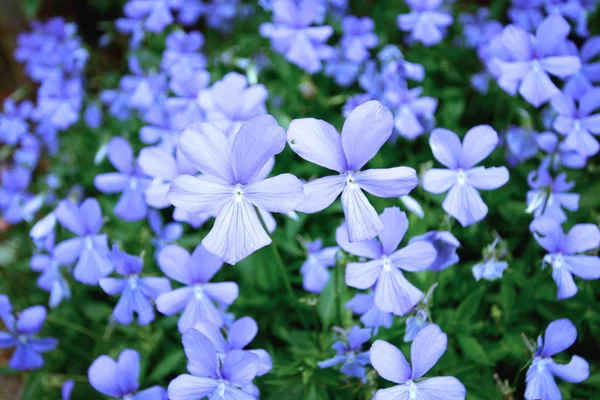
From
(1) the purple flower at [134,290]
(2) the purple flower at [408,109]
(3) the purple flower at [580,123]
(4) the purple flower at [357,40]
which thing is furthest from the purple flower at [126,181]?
(3) the purple flower at [580,123]

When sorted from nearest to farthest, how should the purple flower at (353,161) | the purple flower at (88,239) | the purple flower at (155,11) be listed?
the purple flower at (353,161) < the purple flower at (88,239) < the purple flower at (155,11)

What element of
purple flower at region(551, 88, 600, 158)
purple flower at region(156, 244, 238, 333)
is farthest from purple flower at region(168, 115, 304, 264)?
purple flower at region(551, 88, 600, 158)

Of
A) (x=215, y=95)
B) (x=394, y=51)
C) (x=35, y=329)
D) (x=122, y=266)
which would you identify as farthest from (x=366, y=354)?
(x=394, y=51)

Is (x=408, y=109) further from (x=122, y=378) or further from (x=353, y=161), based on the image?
(x=122, y=378)

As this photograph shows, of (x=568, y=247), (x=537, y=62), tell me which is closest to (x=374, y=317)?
(x=568, y=247)

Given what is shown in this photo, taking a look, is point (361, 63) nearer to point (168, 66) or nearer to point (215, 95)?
point (168, 66)

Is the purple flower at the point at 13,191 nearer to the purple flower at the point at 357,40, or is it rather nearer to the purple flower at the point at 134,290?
the purple flower at the point at 134,290
